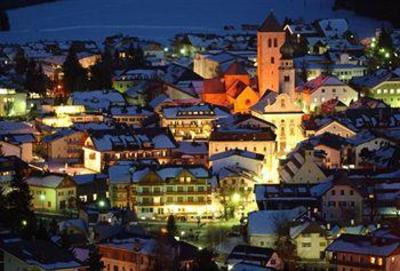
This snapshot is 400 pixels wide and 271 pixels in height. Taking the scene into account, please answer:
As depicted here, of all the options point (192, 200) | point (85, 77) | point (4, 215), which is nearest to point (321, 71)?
point (85, 77)

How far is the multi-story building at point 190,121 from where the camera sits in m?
14.8

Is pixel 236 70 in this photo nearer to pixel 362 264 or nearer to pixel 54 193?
pixel 54 193

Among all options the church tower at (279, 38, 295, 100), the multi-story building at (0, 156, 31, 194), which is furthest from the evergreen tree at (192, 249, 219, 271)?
the church tower at (279, 38, 295, 100)

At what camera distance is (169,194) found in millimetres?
11781

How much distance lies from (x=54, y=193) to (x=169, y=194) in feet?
3.33

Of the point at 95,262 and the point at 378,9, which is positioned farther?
the point at 378,9

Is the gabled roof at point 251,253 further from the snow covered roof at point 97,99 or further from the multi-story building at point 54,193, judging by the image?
the snow covered roof at point 97,99

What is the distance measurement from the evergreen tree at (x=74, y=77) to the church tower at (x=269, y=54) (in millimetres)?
3117

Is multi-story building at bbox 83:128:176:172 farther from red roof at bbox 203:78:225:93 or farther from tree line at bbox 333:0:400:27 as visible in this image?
tree line at bbox 333:0:400:27

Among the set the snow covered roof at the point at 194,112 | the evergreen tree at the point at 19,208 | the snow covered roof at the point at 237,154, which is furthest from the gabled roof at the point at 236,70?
the evergreen tree at the point at 19,208

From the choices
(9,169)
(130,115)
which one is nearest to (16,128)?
(130,115)

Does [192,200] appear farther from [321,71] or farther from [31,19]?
[31,19]

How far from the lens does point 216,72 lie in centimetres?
1855

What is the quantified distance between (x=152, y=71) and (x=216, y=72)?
94 centimetres
